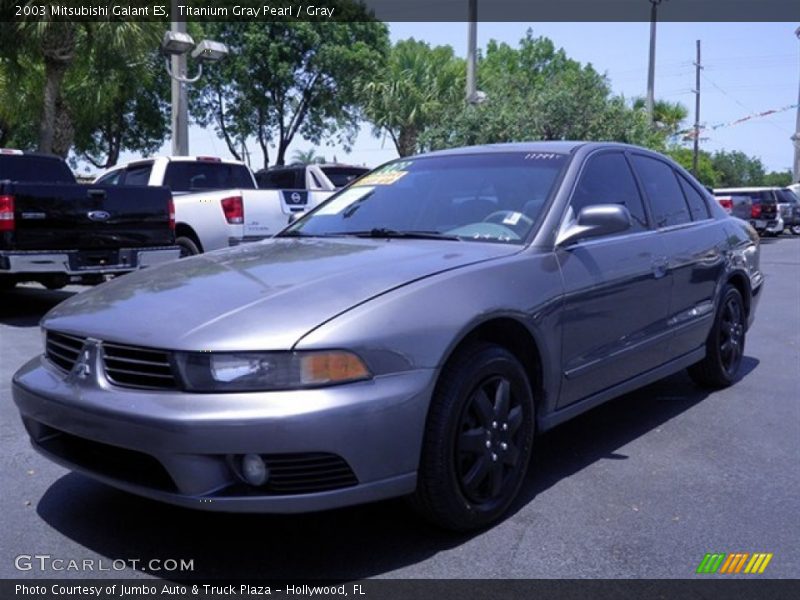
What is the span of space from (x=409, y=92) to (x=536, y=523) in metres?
26.1

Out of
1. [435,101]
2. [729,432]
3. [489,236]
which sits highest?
[435,101]

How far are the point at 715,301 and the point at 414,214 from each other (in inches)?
90.0

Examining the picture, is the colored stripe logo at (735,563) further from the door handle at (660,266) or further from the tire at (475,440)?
the door handle at (660,266)

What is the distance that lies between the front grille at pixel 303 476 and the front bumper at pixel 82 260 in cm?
537

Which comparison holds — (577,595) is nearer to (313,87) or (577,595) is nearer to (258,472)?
(258,472)

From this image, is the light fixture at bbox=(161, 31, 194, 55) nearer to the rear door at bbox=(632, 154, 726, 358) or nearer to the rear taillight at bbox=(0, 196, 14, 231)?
the rear taillight at bbox=(0, 196, 14, 231)

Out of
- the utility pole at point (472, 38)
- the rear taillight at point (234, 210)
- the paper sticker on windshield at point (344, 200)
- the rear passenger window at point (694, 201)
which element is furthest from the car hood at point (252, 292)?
the utility pole at point (472, 38)

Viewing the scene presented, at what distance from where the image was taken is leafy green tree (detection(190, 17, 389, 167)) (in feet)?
91.9

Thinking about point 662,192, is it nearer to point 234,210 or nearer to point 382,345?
point 382,345

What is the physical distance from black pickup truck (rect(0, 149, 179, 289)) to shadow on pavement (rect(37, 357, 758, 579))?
4566 millimetres

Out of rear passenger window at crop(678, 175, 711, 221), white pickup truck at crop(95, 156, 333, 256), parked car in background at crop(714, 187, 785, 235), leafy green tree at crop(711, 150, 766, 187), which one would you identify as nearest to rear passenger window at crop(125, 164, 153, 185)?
white pickup truck at crop(95, 156, 333, 256)

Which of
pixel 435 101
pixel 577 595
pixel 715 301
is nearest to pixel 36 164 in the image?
pixel 715 301

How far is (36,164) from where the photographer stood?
10.0 meters

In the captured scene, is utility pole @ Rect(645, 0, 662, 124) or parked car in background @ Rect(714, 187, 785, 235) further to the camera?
utility pole @ Rect(645, 0, 662, 124)
